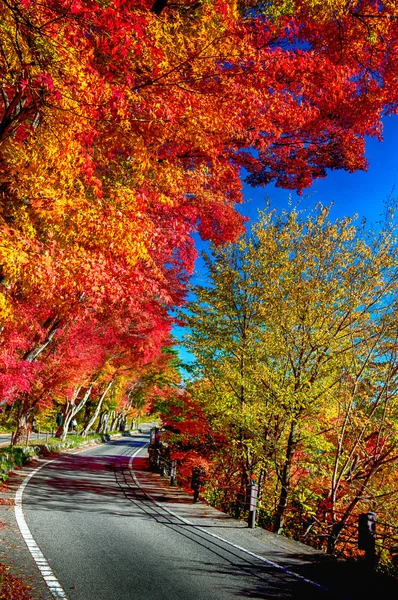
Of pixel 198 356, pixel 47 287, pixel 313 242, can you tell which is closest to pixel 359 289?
pixel 313 242

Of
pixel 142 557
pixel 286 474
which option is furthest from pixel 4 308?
pixel 286 474

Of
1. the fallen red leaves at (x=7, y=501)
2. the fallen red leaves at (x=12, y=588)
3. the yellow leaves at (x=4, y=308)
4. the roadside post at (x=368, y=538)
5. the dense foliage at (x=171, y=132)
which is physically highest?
the dense foliage at (x=171, y=132)

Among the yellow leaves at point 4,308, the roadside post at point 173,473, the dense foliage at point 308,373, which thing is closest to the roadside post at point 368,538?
the dense foliage at point 308,373

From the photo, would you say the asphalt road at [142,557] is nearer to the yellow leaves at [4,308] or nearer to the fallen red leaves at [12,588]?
the fallen red leaves at [12,588]

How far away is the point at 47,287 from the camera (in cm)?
A: 579

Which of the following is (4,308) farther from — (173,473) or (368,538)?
(173,473)

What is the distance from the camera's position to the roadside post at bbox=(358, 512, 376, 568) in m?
6.92

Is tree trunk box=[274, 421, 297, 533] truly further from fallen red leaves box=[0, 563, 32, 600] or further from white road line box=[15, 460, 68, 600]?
fallen red leaves box=[0, 563, 32, 600]

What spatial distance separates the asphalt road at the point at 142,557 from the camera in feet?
16.6

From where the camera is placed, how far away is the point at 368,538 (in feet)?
22.9

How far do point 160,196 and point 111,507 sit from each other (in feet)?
26.6

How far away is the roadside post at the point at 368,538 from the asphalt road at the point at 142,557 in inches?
62.3

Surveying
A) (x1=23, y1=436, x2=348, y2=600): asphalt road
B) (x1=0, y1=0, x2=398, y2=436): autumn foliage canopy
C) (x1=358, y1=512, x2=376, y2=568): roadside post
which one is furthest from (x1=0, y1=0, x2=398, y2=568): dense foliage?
(x1=23, y1=436, x2=348, y2=600): asphalt road

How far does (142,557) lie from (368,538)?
152 inches
